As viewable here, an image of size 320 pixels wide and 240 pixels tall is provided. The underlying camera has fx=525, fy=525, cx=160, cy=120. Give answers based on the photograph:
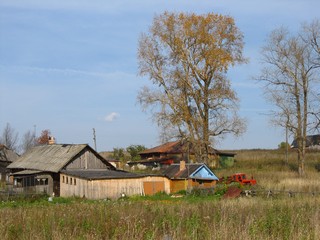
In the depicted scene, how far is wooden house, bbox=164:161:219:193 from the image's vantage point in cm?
4334

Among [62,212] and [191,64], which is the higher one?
[191,64]

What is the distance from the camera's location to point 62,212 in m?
13.9

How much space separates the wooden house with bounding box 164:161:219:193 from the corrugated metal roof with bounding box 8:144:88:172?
327 inches

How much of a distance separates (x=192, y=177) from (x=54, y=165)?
11.6m

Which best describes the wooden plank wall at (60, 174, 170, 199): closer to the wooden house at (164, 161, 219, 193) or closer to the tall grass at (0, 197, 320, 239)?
the wooden house at (164, 161, 219, 193)

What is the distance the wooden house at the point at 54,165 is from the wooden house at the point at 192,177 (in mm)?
6215

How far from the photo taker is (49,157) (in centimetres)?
4691

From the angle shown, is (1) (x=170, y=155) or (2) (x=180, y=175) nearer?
(2) (x=180, y=175)

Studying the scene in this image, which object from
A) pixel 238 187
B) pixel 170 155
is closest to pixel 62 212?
pixel 238 187

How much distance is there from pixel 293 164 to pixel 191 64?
14.7 m

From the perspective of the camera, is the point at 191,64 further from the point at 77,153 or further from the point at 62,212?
the point at 62,212

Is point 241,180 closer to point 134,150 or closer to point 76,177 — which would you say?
point 76,177

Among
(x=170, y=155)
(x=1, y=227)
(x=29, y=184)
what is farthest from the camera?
(x=170, y=155)

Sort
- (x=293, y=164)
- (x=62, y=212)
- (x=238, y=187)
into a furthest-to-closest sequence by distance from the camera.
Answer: (x=293, y=164) → (x=238, y=187) → (x=62, y=212)
